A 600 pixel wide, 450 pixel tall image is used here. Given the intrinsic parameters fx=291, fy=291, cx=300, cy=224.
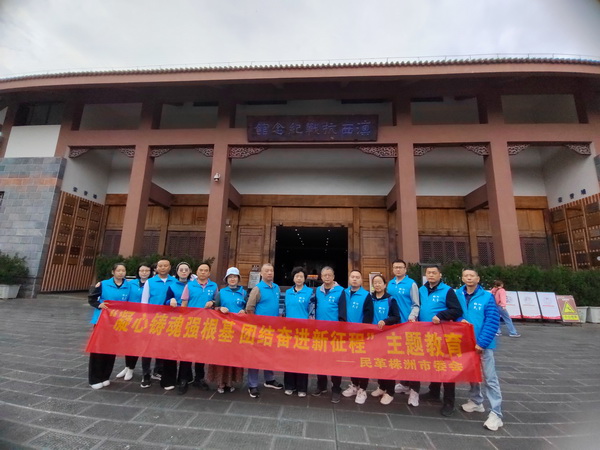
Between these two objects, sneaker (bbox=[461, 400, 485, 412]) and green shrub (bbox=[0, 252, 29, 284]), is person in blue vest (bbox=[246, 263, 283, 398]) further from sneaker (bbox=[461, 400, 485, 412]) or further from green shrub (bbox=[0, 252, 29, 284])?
green shrub (bbox=[0, 252, 29, 284])

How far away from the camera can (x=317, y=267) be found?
2403cm

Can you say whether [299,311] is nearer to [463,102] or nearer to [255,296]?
[255,296]

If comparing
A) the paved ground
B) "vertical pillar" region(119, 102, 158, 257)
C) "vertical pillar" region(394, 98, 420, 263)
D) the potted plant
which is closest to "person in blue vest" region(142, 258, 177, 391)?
the paved ground

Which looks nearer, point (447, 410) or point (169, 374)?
point (447, 410)

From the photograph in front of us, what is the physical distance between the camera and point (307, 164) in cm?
1178

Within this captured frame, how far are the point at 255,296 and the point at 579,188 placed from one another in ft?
37.7

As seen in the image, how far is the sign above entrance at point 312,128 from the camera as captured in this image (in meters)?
9.30

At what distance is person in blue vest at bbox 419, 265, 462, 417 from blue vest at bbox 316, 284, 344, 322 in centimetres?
88

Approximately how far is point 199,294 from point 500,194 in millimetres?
9023

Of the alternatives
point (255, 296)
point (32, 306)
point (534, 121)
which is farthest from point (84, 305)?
point (534, 121)

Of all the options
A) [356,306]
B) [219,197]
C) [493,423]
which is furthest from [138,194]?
[493,423]

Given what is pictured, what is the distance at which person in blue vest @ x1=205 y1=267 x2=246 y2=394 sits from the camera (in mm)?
2990

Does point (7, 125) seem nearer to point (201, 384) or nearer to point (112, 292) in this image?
point (112, 292)

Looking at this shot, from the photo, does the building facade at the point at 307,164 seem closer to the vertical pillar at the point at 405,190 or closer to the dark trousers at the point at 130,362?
the vertical pillar at the point at 405,190
